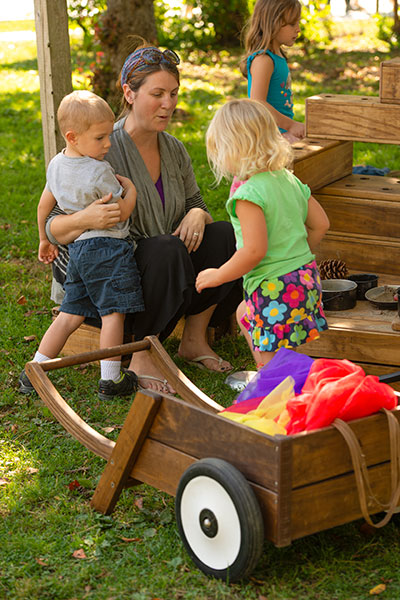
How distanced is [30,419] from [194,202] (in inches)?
57.3

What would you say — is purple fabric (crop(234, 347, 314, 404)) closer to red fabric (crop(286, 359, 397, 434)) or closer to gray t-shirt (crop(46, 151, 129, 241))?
red fabric (crop(286, 359, 397, 434))

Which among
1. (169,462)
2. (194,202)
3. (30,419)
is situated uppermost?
(194,202)

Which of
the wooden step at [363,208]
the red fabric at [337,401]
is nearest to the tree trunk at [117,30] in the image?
the wooden step at [363,208]

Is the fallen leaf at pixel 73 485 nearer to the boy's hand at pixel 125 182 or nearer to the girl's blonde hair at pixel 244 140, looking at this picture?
the girl's blonde hair at pixel 244 140

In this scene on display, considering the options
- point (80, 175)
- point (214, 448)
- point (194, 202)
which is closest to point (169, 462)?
point (214, 448)

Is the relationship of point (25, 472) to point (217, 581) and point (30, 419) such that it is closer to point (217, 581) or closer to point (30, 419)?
point (30, 419)

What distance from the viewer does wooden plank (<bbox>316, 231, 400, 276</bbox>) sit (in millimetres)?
4703

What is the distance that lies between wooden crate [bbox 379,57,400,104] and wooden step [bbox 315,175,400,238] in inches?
26.4

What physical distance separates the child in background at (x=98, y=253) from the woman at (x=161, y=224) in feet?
0.24

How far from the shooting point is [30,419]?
3.84m

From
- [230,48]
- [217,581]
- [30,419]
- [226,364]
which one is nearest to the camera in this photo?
[217,581]

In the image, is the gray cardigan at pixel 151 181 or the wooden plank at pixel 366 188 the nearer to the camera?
the gray cardigan at pixel 151 181

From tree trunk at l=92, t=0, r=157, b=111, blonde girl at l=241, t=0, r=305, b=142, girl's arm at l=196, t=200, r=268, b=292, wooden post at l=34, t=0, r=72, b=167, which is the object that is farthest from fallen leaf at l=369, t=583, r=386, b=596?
tree trunk at l=92, t=0, r=157, b=111

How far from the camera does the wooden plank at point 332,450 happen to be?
7.69ft
